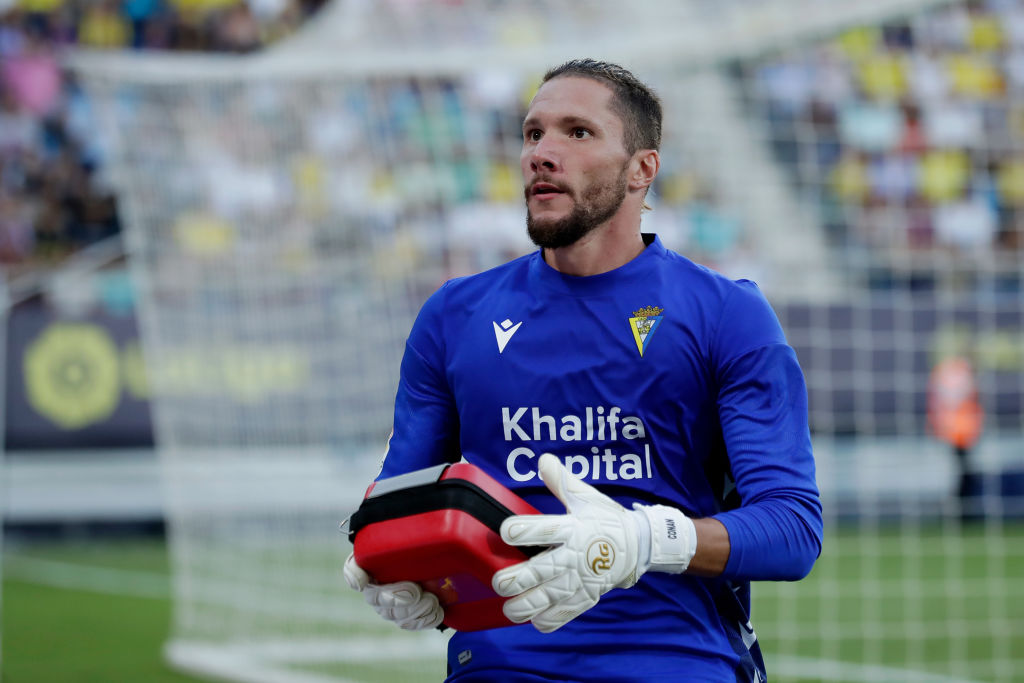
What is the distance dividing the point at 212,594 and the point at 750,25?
4642mm

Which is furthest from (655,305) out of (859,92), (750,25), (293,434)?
(859,92)

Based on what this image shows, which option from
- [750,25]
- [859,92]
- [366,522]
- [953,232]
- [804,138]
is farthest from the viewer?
[859,92]

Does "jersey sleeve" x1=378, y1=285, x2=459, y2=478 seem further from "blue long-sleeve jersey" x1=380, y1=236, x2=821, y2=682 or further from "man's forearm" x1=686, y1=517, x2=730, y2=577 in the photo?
"man's forearm" x1=686, y1=517, x2=730, y2=577

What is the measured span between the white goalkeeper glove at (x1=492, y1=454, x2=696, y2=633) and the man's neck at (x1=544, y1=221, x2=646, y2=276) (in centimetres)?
62

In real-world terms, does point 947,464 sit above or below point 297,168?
below

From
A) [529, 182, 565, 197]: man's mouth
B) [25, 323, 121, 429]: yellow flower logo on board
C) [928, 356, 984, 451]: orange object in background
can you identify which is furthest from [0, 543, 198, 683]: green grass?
Answer: [928, 356, 984, 451]: orange object in background

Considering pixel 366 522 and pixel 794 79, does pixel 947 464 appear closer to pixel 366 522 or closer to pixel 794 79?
pixel 794 79

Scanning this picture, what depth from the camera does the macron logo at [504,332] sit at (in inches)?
117

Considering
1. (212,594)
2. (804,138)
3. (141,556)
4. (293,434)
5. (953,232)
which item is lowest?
(141,556)

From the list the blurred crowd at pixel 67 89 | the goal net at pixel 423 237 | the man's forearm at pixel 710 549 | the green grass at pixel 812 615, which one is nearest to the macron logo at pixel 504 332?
the man's forearm at pixel 710 549

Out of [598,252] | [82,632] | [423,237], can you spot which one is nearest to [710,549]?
[598,252]

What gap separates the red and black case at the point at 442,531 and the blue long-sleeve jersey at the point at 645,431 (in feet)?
0.92

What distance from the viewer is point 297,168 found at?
8.35m

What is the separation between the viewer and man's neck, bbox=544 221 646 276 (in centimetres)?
297
